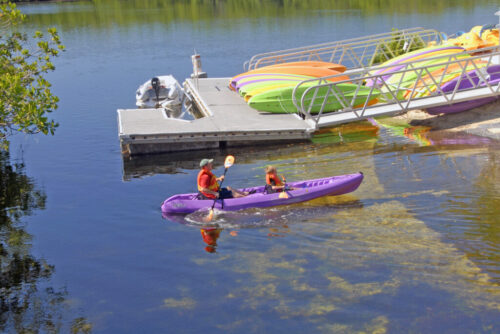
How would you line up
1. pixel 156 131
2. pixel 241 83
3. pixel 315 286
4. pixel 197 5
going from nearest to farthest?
1. pixel 315 286
2. pixel 156 131
3. pixel 241 83
4. pixel 197 5

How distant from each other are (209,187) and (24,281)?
14.0 feet

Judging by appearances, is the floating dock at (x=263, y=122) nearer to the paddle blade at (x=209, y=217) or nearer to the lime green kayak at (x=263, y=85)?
the lime green kayak at (x=263, y=85)

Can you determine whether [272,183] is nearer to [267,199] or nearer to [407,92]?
[267,199]

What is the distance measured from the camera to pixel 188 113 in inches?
957

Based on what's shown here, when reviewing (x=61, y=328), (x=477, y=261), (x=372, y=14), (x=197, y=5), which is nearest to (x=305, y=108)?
(x=477, y=261)

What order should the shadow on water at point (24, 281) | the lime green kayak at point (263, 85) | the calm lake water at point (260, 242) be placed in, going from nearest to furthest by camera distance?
Result: the calm lake water at point (260, 242), the shadow on water at point (24, 281), the lime green kayak at point (263, 85)

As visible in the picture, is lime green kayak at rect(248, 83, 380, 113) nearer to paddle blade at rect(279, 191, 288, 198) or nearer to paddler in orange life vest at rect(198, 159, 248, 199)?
paddler in orange life vest at rect(198, 159, 248, 199)

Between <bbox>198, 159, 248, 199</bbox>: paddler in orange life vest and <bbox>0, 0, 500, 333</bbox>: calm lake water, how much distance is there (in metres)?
0.51

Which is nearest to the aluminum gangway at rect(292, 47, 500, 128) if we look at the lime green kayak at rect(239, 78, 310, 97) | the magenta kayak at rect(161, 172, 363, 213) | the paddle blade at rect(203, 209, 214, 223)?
the lime green kayak at rect(239, 78, 310, 97)

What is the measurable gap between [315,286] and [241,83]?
42.2 feet

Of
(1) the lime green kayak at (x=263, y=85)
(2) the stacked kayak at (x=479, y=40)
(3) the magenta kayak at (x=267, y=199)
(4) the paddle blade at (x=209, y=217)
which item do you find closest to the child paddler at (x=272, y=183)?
(3) the magenta kayak at (x=267, y=199)

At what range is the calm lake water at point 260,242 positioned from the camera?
9.09 metres

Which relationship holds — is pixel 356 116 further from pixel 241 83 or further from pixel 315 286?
pixel 315 286

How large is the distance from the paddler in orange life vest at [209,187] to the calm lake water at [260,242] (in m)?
0.51
